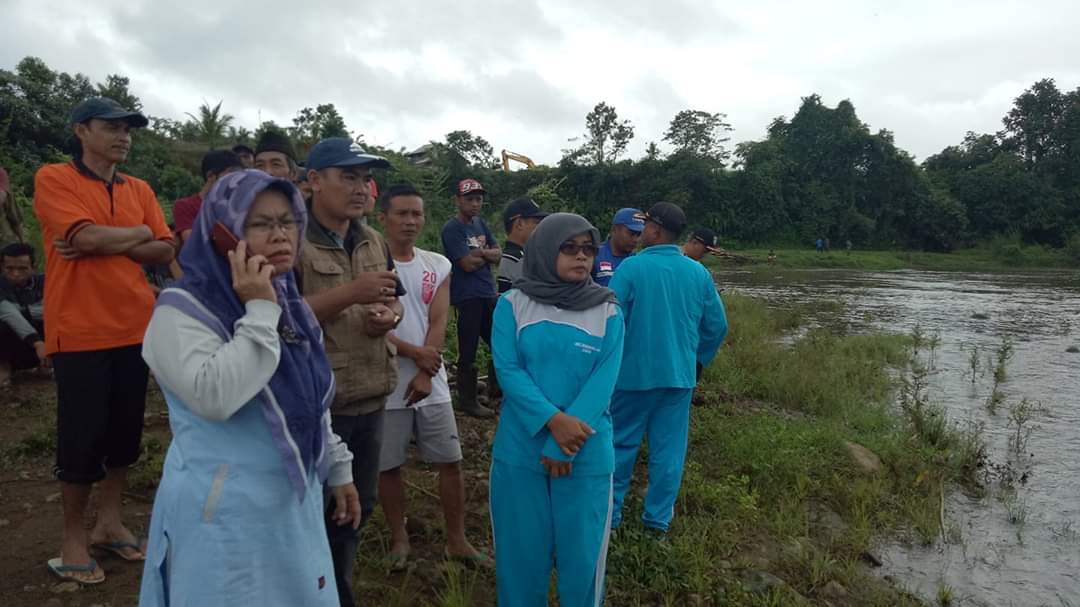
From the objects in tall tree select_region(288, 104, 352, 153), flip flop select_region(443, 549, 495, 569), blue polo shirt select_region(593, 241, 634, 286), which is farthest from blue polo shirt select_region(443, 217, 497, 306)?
tall tree select_region(288, 104, 352, 153)

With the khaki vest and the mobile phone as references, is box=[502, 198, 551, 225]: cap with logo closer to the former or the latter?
the khaki vest

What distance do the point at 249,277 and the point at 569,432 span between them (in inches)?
49.2

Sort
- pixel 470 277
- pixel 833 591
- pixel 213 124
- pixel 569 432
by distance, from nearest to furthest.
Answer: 1. pixel 569 432
2. pixel 833 591
3. pixel 470 277
4. pixel 213 124

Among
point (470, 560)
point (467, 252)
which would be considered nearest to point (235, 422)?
point (470, 560)

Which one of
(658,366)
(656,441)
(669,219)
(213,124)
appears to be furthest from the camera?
(213,124)

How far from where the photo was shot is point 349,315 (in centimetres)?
246

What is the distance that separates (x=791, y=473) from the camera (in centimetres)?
492

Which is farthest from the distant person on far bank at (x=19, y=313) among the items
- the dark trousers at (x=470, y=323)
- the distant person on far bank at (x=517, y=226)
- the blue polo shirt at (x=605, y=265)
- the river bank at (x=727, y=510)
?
the blue polo shirt at (x=605, y=265)

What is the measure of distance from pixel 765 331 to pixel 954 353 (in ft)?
9.43

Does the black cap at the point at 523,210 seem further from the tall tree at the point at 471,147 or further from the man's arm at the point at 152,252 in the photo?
the tall tree at the point at 471,147

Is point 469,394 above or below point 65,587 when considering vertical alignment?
above

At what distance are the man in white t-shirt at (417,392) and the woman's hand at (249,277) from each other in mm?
1479

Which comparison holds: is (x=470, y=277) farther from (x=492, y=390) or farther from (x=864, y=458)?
(x=864, y=458)

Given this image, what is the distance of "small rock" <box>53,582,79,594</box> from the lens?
273 centimetres
